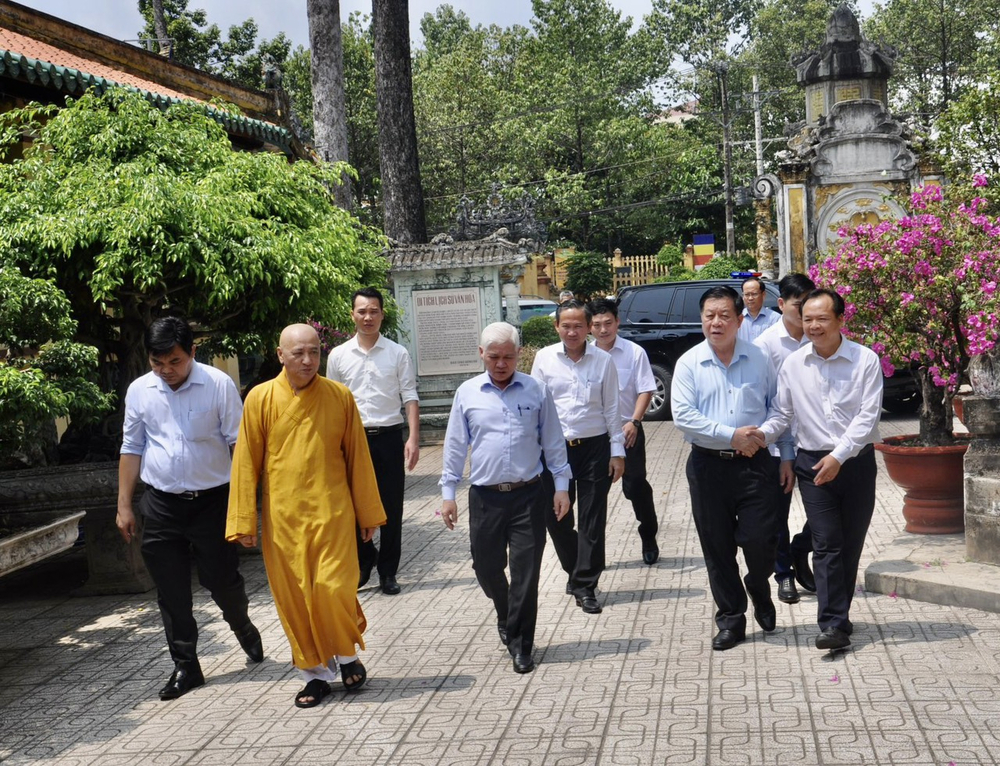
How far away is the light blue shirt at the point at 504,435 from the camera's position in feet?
19.8

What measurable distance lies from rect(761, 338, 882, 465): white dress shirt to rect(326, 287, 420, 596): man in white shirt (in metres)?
2.53

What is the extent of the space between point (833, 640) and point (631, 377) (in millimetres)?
2647

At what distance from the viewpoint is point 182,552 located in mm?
6055

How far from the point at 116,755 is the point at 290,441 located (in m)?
1.53

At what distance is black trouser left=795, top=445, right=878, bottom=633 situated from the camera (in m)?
5.88

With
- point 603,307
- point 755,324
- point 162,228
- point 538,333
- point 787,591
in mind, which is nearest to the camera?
point 787,591

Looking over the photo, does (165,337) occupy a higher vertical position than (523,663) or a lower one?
higher

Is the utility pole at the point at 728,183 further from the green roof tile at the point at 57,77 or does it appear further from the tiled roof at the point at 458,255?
the green roof tile at the point at 57,77

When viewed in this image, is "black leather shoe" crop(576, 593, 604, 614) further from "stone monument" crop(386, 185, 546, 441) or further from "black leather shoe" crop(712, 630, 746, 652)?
"stone monument" crop(386, 185, 546, 441)

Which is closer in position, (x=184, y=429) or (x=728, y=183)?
(x=184, y=429)

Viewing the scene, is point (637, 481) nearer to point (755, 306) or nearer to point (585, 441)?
point (585, 441)

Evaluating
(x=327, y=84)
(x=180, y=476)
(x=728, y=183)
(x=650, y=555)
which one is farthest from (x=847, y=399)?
(x=728, y=183)

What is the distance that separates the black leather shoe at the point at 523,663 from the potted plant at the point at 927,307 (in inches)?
127

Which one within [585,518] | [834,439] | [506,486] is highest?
[834,439]
